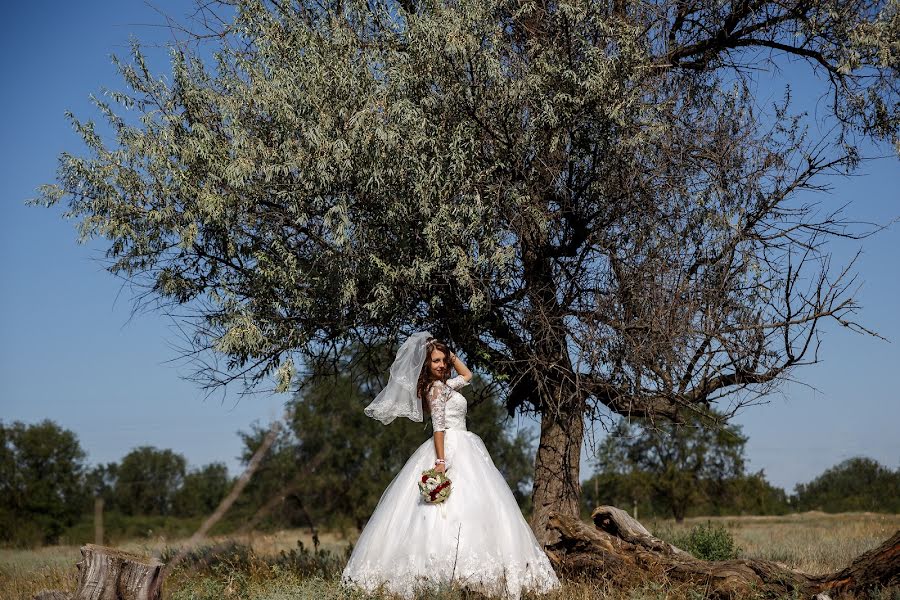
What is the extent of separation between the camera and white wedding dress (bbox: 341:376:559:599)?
925 centimetres

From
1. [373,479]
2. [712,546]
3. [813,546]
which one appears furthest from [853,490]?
[712,546]

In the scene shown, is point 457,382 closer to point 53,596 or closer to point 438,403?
point 438,403

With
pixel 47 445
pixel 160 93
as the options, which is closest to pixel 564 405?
pixel 160 93

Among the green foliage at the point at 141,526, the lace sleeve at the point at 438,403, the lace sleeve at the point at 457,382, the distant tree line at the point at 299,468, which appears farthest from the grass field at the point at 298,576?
the distant tree line at the point at 299,468

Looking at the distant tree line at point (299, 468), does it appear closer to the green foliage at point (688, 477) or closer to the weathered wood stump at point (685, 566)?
the green foliage at point (688, 477)

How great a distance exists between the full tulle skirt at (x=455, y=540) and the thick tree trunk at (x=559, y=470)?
2728mm

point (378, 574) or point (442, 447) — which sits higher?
point (442, 447)

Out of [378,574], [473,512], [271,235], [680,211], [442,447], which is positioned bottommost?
[378,574]

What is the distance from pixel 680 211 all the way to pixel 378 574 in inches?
267

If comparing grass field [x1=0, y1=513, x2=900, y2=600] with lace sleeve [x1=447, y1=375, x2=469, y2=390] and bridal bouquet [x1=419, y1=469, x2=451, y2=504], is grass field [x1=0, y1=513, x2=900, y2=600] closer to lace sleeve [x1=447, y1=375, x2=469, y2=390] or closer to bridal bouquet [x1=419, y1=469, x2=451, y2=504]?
bridal bouquet [x1=419, y1=469, x2=451, y2=504]

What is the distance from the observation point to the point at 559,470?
12719 mm

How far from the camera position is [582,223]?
11.9 meters

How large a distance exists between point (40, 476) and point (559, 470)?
3081 cm

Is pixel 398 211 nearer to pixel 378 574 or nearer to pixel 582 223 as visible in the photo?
pixel 582 223
